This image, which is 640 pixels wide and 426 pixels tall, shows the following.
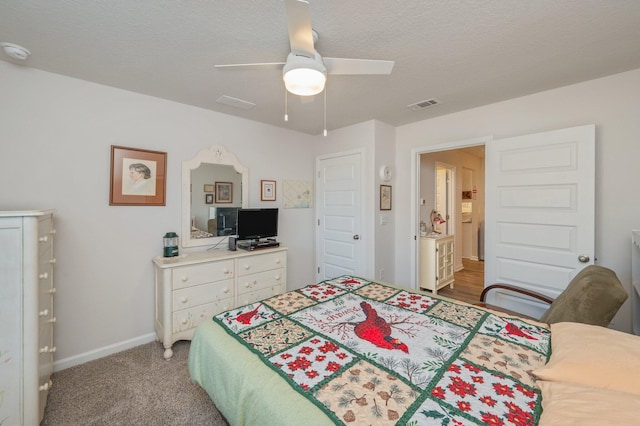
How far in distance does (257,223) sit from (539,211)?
2.93 metres

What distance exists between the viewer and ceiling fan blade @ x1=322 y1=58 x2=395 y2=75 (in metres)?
1.49

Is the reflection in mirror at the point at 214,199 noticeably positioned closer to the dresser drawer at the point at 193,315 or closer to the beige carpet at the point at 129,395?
the dresser drawer at the point at 193,315

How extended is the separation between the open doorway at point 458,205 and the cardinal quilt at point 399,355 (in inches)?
83.2

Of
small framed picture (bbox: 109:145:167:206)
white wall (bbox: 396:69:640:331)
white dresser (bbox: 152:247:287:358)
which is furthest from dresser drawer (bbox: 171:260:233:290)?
white wall (bbox: 396:69:640:331)

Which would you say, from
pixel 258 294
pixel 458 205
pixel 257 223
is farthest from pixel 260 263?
pixel 458 205

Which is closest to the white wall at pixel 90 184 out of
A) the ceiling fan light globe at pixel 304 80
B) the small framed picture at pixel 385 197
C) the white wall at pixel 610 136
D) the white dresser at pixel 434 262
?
the ceiling fan light globe at pixel 304 80

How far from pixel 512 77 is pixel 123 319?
4.14 meters

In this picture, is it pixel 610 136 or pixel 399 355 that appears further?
pixel 610 136

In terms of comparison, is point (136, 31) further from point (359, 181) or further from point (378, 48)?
point (359, 181)

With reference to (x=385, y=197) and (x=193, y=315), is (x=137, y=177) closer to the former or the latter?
(x=193, y=315)

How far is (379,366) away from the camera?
1145 mm

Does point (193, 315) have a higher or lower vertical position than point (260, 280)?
lower

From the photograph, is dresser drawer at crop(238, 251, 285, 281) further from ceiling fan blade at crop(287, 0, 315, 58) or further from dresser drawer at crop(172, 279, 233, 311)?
ceiling fan blade at crop(287, 0, 315, 58)

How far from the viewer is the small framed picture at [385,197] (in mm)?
3422
